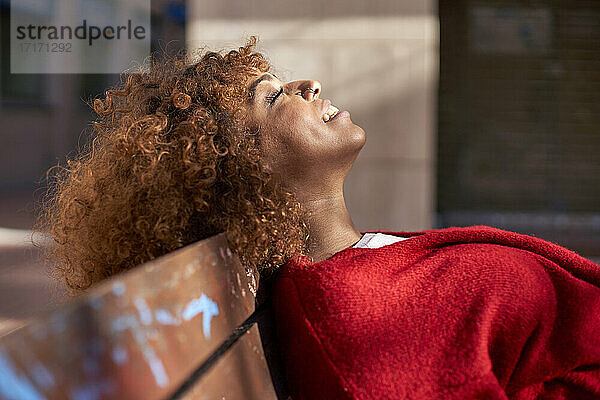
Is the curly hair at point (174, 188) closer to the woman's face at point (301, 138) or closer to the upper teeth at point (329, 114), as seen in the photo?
the woman's face at point (301, 138)

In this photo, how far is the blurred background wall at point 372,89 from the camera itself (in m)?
3.06

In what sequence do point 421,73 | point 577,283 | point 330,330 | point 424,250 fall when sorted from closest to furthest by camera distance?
point 330,330, point 577,283, point 424,250, point 421,73

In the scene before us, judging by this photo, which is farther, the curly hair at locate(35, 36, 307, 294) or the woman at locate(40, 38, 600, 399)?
the curly hair at locate(35, 36, 307, 294)

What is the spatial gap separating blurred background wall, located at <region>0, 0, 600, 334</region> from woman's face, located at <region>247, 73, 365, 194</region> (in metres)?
1.65

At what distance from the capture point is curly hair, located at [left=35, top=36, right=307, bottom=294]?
1161 mm

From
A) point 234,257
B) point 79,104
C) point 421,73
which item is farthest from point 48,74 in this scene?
point 234,257

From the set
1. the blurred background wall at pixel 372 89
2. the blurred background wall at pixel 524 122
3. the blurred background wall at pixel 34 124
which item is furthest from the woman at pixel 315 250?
the blurred background wall at pixel 524 122

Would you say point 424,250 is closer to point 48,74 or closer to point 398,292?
point 398,292

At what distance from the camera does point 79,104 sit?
3152mm

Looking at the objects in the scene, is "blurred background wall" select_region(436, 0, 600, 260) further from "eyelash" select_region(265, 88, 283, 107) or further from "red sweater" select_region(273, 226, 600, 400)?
"red sweater" select_region(273, 226, 600, 400)

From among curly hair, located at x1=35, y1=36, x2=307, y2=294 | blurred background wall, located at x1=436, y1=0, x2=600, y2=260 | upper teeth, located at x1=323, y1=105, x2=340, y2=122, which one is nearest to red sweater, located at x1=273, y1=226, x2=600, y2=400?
curly hair, located at x1=35, y1=36, x2=307, y2=294

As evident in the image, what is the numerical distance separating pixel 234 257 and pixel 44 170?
8.17 feet

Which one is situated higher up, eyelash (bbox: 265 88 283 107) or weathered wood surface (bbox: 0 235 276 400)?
eyelash (bbox: 265 88 283 107)

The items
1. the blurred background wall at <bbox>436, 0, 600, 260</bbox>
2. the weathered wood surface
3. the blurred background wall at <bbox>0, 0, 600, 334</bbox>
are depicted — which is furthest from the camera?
the blurred background wall at <bbox>436, 0, 600, 260</bbox>
